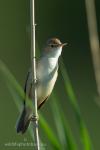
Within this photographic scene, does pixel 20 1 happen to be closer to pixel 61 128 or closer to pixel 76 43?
pixel 76 43

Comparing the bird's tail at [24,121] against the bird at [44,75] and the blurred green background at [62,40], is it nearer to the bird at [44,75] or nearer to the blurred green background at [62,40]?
the bird at [44,75]

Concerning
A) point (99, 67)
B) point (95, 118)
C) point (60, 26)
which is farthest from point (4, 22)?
point (99, 67)

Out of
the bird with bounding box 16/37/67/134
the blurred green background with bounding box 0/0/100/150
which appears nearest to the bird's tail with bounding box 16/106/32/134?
the bird with bounding box 16/37/67/134

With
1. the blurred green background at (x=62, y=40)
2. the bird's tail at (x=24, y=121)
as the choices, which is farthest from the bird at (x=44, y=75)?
the blurred green background at (x=62, y=40)

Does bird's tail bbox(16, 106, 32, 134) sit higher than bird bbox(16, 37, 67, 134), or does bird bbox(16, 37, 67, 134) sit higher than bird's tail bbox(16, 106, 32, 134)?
bird bbox(16, 37, 67, 134)

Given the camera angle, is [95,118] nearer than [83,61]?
Yes

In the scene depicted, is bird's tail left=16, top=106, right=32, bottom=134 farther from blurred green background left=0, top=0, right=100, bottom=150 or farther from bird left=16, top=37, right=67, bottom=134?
blurred green background left=0, top=0, right=100, bottom=150
